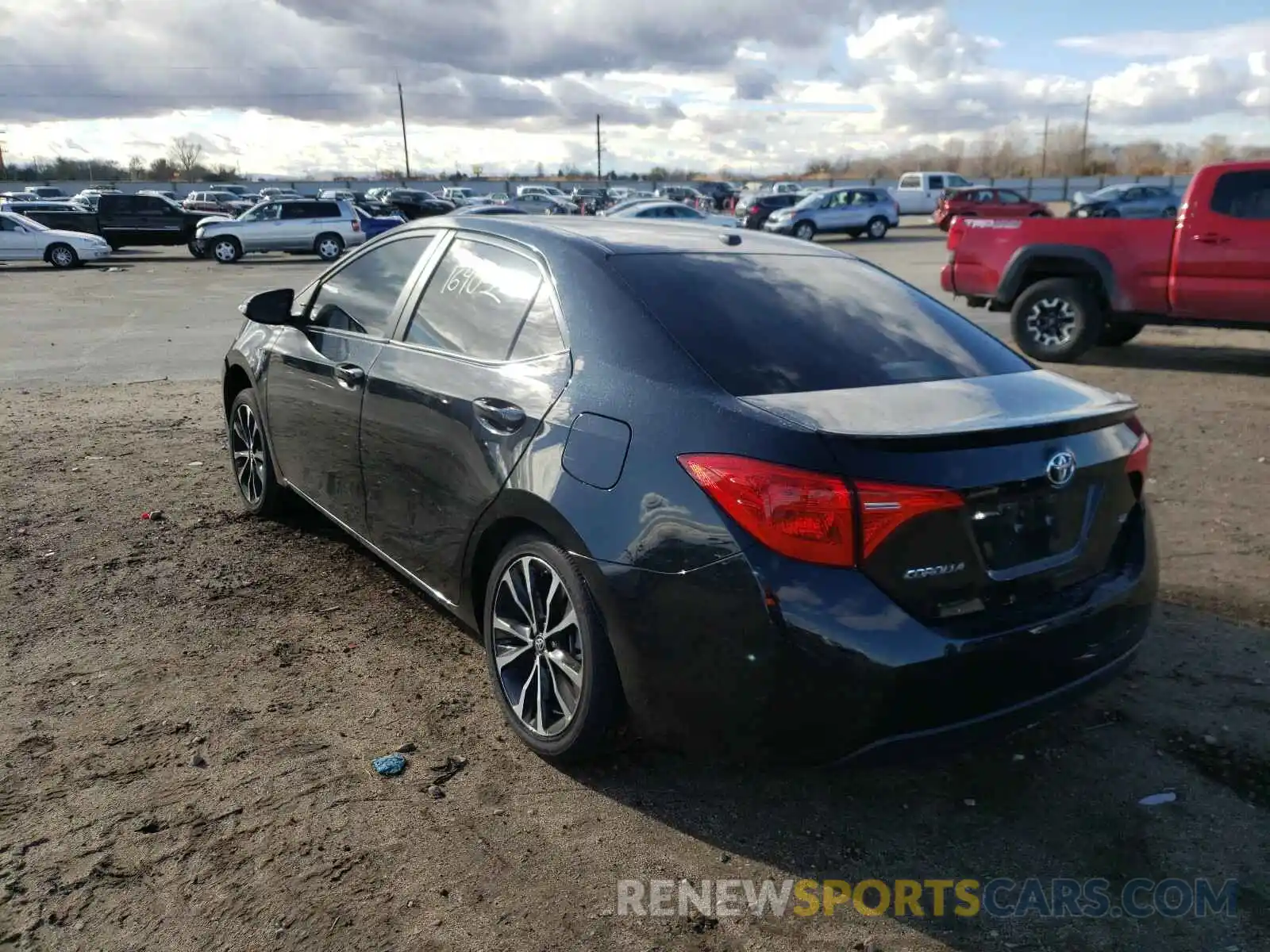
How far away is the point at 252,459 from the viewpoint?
551cm

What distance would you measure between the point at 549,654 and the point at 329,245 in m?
29.1

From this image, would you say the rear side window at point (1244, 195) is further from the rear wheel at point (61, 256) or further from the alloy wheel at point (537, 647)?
the rear wheel at point (61, 256)

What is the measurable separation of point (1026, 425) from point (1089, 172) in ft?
321

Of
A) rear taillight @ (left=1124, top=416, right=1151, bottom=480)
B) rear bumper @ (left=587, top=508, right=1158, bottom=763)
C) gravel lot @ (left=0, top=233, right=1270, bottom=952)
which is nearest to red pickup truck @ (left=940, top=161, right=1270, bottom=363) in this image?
gravel lot @ (left=0, top=233, right=1270, bottom=952)

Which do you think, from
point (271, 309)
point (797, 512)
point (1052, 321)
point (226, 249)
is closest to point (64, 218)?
point (226, 249)

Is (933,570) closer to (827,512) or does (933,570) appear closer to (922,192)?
(827,512)

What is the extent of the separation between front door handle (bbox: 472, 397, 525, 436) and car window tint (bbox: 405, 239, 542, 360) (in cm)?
19

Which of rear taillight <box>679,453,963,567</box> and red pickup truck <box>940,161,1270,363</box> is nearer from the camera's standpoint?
rear taillight <box>679,453,963,567</box>

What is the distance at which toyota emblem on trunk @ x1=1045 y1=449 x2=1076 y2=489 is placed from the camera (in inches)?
108

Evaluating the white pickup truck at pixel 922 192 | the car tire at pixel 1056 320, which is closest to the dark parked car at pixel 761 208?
the white pickup truck at pixel 922 192

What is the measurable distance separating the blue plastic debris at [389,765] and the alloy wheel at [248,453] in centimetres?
246

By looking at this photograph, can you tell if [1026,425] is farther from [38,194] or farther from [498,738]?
[38,194]

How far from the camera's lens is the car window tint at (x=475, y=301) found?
3514 mm

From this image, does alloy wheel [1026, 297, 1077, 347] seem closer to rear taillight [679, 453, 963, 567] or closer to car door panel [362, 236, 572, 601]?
car door panel [362, 236, 572, 601]
